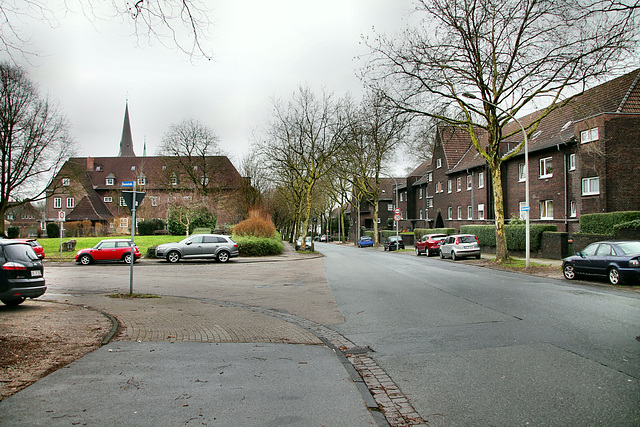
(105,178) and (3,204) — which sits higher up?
(105,178)

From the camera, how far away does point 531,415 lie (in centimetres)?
411

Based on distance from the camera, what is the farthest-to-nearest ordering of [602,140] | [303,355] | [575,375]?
[602,140]
[303,355]
[575,375]

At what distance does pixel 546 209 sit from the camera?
3275 centimetres

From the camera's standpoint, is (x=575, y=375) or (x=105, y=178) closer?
(x=575, y=375)

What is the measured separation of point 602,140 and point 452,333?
2457cm

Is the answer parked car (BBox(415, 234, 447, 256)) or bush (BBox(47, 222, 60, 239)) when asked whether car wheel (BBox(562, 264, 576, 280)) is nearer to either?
parked car (BBox(415, 234, 447, 256))

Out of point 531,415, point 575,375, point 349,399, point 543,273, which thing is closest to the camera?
point 531,415

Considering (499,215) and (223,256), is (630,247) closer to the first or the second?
(499,215)

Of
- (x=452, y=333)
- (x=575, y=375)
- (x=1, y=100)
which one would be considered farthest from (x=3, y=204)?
(x=575, y=375)

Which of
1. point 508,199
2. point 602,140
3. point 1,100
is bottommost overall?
point 508,199

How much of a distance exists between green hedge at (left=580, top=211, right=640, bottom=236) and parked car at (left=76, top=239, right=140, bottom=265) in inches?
957

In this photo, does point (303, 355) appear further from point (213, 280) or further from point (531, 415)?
point (213, 280)

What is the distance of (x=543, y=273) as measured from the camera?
18.8 meters

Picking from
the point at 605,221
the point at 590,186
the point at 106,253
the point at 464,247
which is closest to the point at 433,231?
the point at 464,247
